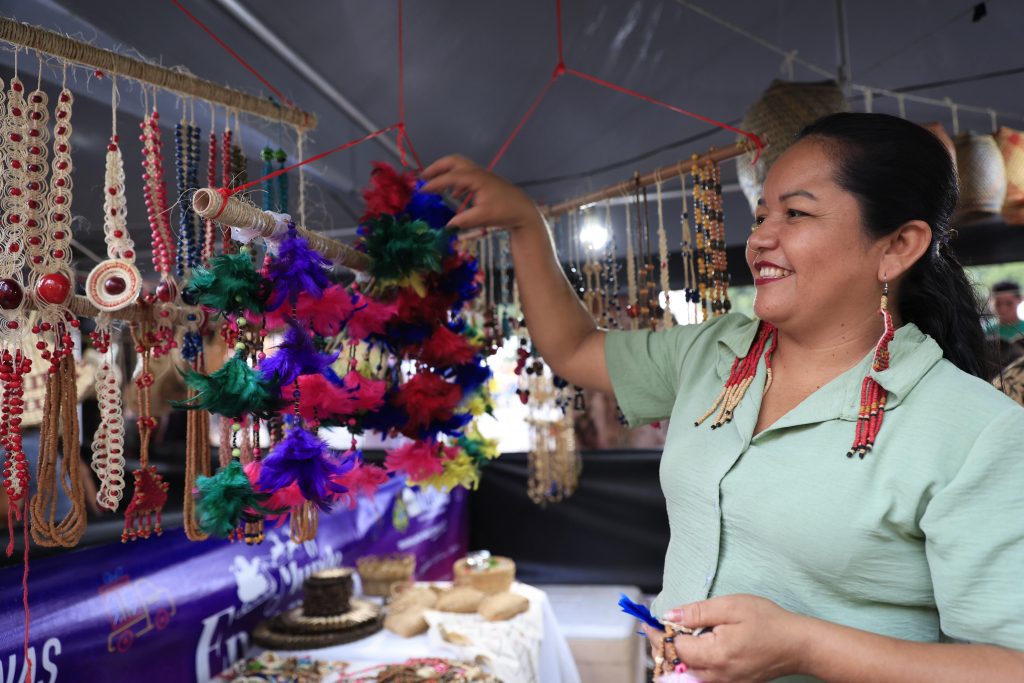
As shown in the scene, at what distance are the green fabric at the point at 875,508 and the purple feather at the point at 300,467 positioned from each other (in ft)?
2.03

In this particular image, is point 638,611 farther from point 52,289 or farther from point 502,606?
point 502,606

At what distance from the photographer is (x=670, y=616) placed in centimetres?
107

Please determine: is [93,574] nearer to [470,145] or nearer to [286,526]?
[286,526]

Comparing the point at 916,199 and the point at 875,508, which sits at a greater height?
the point at 916,199

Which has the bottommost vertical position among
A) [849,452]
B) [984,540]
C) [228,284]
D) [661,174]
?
[984,540]

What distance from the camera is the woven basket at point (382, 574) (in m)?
3.26

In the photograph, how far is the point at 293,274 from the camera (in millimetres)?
1301

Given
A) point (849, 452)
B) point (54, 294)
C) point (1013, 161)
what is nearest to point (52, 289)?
point (54, 294)

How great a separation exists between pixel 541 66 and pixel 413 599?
2.48 m

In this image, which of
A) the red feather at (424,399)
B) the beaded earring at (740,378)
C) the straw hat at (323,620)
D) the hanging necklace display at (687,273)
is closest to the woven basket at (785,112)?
the hanging necklace display at (687,273)

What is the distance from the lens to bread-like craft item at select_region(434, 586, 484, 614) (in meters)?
3.02

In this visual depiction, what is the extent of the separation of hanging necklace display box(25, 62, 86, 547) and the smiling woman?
2.31 feet

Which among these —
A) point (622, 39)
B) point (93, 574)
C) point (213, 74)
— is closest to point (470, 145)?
point (622, 39)

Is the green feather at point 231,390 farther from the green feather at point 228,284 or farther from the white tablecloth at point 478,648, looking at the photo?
the white tablecloth at point 478,648
